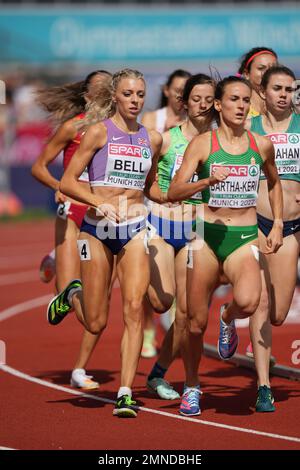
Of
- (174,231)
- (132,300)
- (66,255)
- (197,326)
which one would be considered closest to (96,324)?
(132,300)

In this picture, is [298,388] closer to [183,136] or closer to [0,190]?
[183,136]

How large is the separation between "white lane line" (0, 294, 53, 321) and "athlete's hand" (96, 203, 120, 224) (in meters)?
6.01

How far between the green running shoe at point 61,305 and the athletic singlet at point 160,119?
2723 mm

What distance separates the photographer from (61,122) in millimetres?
9773

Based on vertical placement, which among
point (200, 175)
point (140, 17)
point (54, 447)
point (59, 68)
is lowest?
point (54, 447)


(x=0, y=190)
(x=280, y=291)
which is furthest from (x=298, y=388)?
(x=0, y=190)

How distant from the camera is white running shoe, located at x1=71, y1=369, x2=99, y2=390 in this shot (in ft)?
29.2

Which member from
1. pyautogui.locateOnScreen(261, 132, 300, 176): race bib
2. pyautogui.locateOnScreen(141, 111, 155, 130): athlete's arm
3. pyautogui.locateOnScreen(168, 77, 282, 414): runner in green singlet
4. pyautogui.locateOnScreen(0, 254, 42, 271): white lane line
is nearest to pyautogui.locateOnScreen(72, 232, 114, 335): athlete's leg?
pyautogui.locateOnScreen(168, 77, 282, 414): runner in green singlet

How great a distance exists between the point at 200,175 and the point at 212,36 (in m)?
34.1

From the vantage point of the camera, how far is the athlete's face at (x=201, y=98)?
8.48 metres

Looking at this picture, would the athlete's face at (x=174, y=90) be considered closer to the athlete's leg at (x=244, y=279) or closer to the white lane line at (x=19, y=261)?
the athlete's leg at (x=244, y=279)

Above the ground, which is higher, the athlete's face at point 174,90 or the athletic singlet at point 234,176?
the athlete's face at point 174,90

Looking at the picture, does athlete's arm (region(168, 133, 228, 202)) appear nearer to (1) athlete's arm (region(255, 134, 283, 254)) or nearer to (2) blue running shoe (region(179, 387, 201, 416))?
(1) athlete's arm (region(255, 134, 283, 254))

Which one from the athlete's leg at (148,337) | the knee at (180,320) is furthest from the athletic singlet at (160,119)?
the knee at (180,320)
